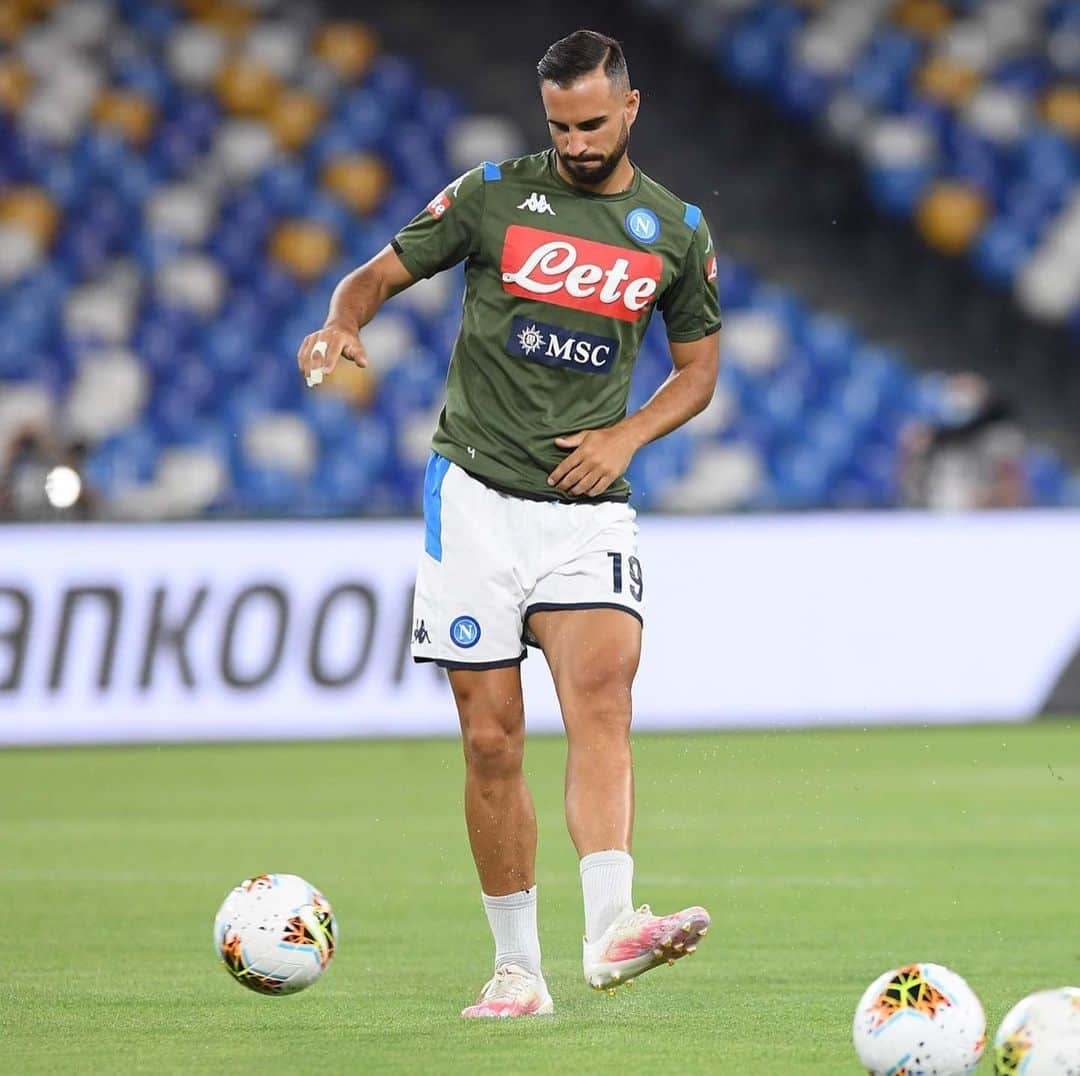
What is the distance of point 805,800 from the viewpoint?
34.8 ft

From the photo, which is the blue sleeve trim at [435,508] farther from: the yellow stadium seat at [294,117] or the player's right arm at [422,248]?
the yellow stadium seat at [294,117]

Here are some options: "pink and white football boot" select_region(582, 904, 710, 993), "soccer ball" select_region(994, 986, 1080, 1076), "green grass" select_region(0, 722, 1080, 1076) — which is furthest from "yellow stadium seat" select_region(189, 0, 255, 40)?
"soccer ball" select_region(994, 986, 1080, 1076)

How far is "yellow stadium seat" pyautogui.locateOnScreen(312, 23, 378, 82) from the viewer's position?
A: 18.6m

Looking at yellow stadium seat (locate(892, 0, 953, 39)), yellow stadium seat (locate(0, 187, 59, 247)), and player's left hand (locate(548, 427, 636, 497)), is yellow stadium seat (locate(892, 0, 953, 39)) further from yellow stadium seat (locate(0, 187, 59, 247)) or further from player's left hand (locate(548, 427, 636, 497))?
player's left hand (locate(548, 427, 636, 497))

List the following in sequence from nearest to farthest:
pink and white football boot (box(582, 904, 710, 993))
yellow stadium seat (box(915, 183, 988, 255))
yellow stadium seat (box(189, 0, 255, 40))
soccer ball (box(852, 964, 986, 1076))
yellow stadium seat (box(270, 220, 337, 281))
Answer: soccer ball (box(852, 964, 986, 1076)) < pink and white football boot (box(582, 904, 710, 993)) < yellow stadium seat (box(270, 220, 337, 281)) < yellow stadium seat (box(189, 0, 255, 40)) < yellow stadium seat (box(915, 183, 988, 255))

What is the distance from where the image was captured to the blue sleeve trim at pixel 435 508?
545 cm

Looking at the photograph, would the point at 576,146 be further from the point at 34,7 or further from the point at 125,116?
the point at 34,7

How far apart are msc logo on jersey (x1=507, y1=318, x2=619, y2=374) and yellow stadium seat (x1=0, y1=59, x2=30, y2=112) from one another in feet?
43.5

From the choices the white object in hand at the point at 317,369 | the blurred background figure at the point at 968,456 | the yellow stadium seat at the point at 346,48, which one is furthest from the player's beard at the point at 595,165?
the yellow stadium seat at the point at 346,48

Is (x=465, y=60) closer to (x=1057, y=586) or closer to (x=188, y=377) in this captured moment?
(x=188, y=377)

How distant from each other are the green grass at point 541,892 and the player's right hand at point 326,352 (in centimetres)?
144

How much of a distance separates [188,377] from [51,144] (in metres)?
2.28

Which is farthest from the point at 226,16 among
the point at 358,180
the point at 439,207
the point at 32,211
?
the point at 439,207

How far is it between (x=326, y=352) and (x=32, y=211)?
12.7 metres
